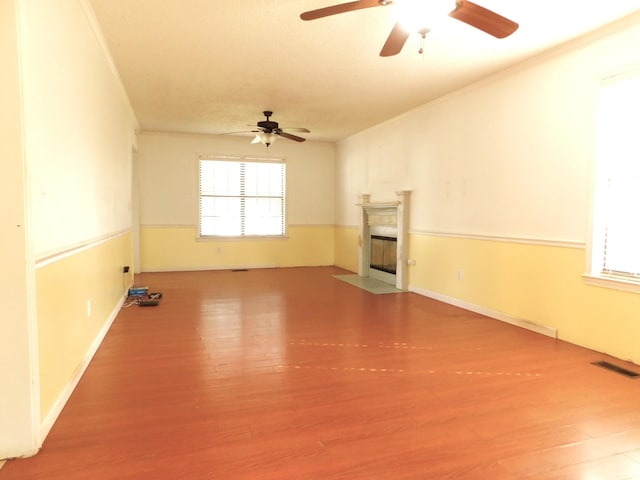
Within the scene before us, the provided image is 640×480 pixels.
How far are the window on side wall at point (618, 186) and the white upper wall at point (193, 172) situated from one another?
574 cm

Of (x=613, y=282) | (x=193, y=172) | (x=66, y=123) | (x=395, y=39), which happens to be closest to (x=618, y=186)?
(x=613, y=282)

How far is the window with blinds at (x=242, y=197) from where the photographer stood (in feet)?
25.7

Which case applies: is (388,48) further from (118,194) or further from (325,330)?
(118,194)

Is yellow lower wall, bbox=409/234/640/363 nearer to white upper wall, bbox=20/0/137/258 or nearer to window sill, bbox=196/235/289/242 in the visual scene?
window sill, bbox=196/235/289/242

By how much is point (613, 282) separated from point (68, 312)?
3.96 meters

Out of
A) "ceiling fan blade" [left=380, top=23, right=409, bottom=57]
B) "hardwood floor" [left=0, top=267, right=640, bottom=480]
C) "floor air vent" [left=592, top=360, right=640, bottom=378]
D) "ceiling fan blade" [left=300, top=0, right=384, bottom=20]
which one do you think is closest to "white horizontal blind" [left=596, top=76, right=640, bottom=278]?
"floor air vent" [left=592, top=360, right=640, bottom=378]

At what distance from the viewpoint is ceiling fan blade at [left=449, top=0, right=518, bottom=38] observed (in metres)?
2.24

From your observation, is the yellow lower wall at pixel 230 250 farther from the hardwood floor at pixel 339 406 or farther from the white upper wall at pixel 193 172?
the hardwood floor at pixel 339 406

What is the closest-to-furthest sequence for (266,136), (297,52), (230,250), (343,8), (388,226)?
(343,8) < (297,52) < (266,136) < (388,226) < (230,250)

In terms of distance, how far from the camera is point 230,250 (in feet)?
26.1

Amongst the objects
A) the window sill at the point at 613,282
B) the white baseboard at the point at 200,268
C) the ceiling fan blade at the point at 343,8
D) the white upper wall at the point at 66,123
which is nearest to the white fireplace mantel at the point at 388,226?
the white baseboard at the point at 200,268

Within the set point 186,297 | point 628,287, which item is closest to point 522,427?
point 628,287

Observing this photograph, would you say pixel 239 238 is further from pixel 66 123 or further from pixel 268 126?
pixel 66 123

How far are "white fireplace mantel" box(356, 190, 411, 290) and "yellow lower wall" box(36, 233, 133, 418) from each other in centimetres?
388
